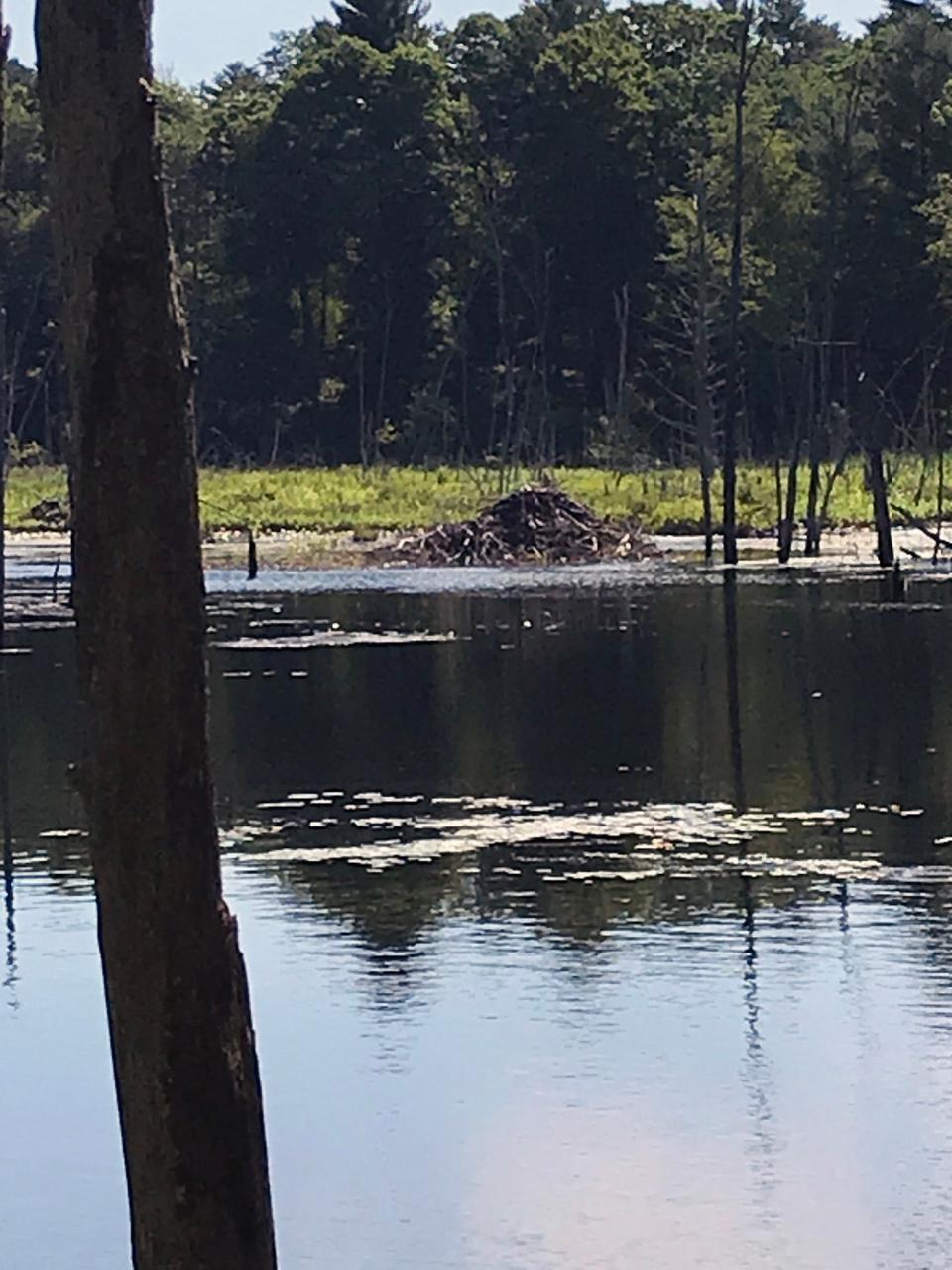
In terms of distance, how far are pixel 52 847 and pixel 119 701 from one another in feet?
40.9

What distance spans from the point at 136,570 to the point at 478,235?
237ft

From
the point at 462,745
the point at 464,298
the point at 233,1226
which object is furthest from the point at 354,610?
the point at 464,298

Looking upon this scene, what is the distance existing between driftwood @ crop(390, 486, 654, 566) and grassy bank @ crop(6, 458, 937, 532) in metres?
4.63

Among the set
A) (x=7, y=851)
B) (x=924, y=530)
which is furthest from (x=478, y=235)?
(x=924, y=530)

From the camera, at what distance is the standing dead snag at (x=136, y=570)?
196 inches

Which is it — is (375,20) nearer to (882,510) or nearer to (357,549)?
(357,549)

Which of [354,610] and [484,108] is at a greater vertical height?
[484,108]

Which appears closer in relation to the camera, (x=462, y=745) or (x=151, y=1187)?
(x=151, y=1187)

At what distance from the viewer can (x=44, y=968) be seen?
13.6m

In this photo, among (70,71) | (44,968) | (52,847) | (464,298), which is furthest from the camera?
Answer: (464,298)

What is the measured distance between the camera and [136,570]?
496 cm

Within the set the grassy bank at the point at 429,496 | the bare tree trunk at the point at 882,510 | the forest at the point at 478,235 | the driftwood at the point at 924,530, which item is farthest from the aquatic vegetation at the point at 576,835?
the forest at the point at 478,235

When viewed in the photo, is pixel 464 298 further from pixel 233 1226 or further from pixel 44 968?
pixel 233 1226

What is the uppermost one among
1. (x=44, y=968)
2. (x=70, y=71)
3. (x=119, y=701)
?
(x=70, y=71)
